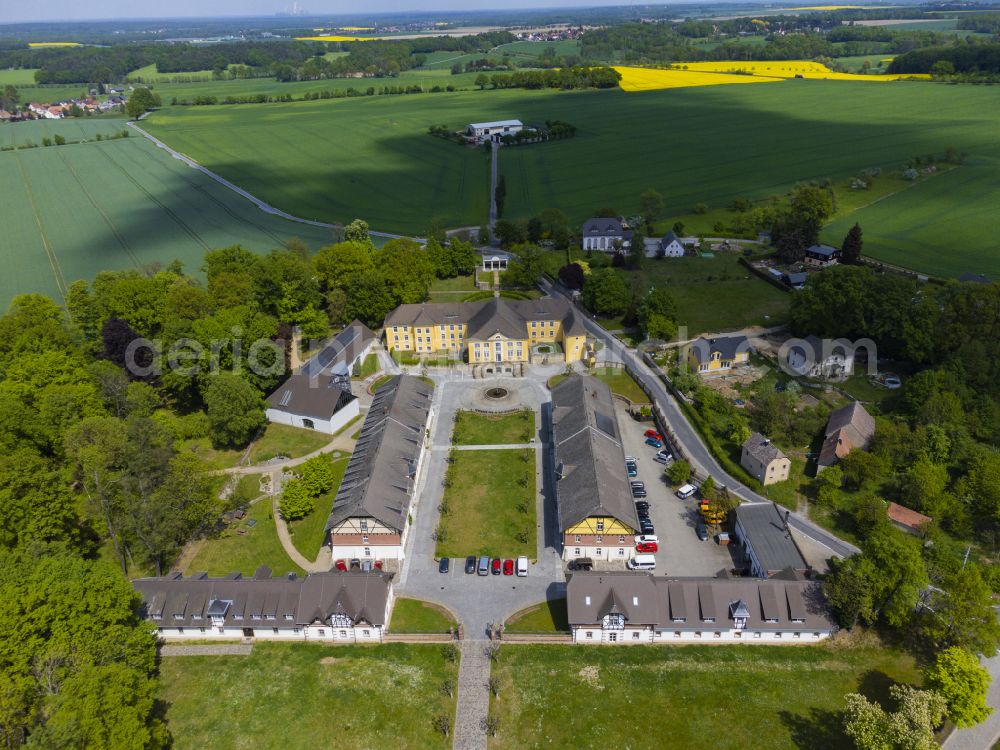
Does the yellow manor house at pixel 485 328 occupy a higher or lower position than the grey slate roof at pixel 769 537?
higher

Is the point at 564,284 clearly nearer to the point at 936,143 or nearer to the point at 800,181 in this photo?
the point at 800,181

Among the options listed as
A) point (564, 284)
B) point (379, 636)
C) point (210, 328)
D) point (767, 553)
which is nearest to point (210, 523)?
point (379, 636)

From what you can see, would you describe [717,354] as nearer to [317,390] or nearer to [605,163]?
[317,390]

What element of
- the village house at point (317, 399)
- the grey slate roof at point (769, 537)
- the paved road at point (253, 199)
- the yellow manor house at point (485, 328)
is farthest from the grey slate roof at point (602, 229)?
the grey slate roof at point (769, 537)

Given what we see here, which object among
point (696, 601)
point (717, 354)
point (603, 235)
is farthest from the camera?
point (603, 235)

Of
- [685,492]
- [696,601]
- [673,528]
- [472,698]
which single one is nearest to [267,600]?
[472,698]

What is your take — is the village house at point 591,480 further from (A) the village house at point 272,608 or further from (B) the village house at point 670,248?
(B) the village house at point 670,248
